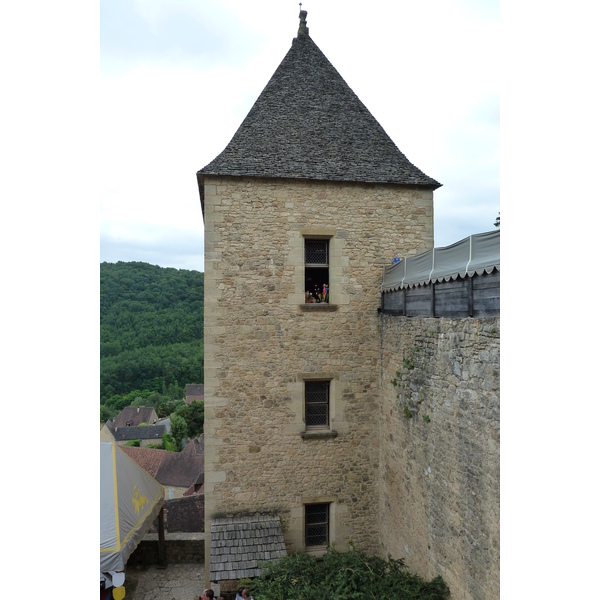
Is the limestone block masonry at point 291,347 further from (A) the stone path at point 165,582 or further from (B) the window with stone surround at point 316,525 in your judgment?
(A) the stone path at point 165,582

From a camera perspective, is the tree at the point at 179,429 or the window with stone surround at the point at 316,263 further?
the tree at the point at 179,429

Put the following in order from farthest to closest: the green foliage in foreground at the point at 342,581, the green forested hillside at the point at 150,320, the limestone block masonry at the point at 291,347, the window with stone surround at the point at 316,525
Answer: the green forested hillside at the point at 150,320 < the window with stone surround at the point at 316,525 < the limestone block masonry at the point at 291,347 < the green foliage in foreground at the point at 342,581

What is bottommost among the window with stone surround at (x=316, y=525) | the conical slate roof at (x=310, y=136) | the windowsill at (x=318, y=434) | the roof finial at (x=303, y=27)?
the window with stone surround at (x=316, y=525)

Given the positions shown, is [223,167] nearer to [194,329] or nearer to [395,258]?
[395,258]

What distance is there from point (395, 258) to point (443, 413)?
11.7 ft

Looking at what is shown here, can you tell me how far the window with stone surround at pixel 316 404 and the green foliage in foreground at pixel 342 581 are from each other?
231cm

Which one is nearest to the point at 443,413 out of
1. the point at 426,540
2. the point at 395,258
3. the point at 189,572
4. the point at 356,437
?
the point at 426,540

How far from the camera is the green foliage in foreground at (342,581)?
5.53 m

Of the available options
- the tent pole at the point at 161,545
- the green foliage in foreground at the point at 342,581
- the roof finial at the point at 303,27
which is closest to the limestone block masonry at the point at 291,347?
the green foliage in foreground at the point at 342,581

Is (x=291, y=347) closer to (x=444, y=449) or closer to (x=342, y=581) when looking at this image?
(x=444, y=449)

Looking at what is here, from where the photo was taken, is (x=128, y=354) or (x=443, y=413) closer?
(x=443, y=413)

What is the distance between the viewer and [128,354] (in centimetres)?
4666

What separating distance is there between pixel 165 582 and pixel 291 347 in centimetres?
587

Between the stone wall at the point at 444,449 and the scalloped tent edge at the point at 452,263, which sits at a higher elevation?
the scalloped tent edge at the point at 452,263
